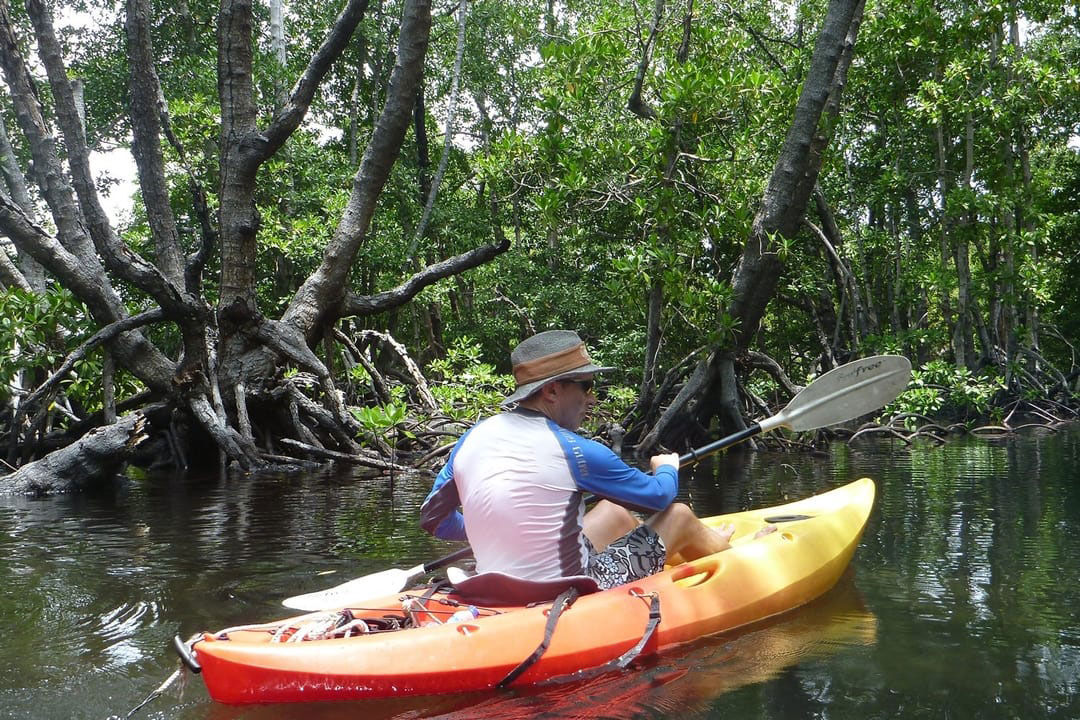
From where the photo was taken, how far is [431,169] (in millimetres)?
17547

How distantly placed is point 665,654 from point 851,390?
258 cm

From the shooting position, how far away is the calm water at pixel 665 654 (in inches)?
110

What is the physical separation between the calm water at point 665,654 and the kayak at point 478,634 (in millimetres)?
77

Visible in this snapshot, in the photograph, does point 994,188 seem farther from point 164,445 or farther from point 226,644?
point 226,644

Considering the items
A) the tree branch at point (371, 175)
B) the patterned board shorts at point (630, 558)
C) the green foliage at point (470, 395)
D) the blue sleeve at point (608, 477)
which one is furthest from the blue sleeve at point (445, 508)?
the green foliage at point (470, 395)

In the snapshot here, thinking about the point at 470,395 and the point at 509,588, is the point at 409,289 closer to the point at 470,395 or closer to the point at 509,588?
the point at 470,395

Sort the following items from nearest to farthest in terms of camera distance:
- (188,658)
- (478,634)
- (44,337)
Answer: (188,658), (478,634), (44,337)

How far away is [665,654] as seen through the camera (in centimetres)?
331

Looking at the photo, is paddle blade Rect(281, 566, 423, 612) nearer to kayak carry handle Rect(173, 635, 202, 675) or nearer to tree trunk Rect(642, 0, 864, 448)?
kayak carry handle Rect(173, 635, 202, 675)

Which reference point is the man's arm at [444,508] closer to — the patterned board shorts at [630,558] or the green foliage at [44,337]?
the patterned board shorts at [630,558]

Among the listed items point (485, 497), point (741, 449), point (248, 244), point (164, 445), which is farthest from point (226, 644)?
point (741, 449)

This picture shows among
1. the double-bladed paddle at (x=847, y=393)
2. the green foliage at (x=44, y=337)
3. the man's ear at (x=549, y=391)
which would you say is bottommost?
the double-bladed paddle at (x=847, y=393)

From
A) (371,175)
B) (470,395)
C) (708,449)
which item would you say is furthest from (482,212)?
(708,449)

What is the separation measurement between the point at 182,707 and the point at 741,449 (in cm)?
943
